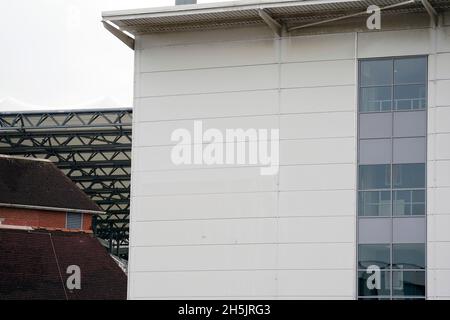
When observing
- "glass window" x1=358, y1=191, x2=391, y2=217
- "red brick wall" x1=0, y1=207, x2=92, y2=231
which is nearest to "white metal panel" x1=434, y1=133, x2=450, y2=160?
"glass window" x1=358, y1=191, x2=391, y2=217

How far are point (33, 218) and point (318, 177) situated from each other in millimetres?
26527

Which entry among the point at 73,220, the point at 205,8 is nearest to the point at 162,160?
the point at 205,8

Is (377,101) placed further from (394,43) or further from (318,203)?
(318,203)

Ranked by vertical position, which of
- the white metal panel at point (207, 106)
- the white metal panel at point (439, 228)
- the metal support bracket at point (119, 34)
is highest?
the metal support bracket at point (119, 34)

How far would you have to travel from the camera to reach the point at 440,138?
105ft

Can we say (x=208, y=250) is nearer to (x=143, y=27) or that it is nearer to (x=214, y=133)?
(x=214, y=133)

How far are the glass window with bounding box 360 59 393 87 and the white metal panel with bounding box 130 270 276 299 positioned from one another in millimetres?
6854

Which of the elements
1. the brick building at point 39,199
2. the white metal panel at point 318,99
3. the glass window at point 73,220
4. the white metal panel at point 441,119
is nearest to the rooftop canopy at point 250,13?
the white metal panel at point 318,99

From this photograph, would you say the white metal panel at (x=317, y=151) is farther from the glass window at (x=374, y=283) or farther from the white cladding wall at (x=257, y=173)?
the glass window at (x=374, y=283)

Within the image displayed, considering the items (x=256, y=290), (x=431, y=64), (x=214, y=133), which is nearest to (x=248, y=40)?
(x=214, y=133)

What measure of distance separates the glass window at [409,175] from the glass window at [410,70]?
269 cm

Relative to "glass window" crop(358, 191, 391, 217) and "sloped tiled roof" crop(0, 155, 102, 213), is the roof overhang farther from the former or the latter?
"sloped tiled roof" crop(0, 155, 102, 213)

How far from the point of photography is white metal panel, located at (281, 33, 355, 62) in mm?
33094

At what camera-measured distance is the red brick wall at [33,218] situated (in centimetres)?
5475
